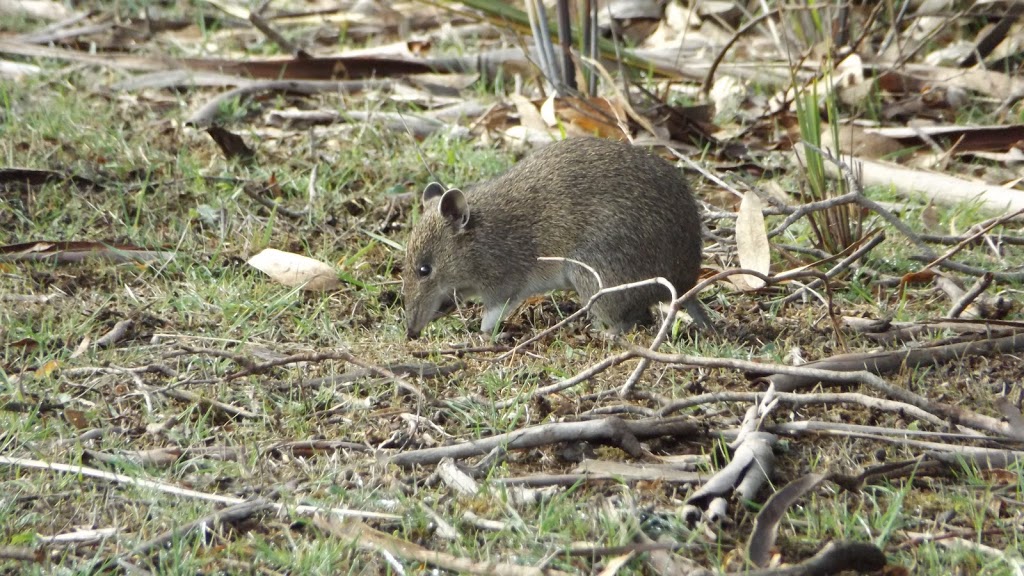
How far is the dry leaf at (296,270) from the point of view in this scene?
5828 mm

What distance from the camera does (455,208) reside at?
19.3 feet

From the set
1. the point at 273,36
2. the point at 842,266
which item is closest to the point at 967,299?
the point at 842,266

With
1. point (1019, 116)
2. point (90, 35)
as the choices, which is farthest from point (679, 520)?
point (90, 35)

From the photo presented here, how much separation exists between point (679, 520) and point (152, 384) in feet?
7.51

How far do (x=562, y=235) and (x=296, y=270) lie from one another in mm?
1343

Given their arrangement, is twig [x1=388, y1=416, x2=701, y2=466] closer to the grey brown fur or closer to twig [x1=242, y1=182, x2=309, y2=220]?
the grey brown fur

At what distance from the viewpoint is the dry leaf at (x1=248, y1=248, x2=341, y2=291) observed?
5828 mm

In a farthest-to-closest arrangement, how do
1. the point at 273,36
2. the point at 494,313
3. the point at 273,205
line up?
1. the point at 273,36
2. the point at 273,205
3. the point at 494,313

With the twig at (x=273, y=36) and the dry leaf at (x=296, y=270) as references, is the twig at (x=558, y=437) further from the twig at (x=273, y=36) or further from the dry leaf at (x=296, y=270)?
the twig at (x=273, y=36)

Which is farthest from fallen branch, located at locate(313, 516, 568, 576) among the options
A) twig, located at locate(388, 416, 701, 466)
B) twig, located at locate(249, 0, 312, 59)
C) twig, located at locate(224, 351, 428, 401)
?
twig, located at locate(249, 0, 312, 59)

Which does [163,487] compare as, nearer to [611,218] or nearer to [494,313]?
[494,313]

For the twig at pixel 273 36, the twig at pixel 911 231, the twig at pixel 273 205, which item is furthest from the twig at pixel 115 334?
the twig at pixel 273 36

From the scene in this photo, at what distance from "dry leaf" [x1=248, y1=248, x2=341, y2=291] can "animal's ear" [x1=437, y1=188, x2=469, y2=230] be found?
0.64 m

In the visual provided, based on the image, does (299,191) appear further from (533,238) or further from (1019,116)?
(1019,116)
